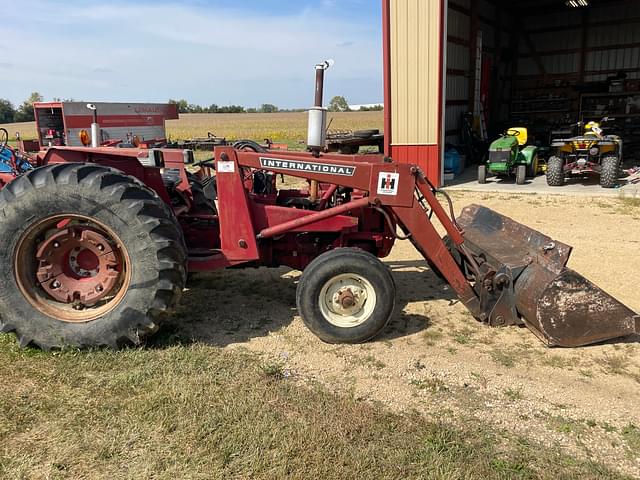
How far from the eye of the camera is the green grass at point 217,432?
8.45 ft

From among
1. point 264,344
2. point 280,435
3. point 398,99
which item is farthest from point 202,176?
point 398,99

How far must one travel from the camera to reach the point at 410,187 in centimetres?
400

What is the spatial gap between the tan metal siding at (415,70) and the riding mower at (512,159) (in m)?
1.63

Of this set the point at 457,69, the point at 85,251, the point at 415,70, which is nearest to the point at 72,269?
the point at 85,251

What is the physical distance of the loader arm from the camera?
3600 millimetres

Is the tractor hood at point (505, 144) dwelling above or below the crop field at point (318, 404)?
above

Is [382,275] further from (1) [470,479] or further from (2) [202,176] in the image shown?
(2) [202,176]

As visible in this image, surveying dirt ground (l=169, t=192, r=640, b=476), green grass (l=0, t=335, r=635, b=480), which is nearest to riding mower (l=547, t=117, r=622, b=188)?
dirt ground (l=169, t=192, r=640, b=476)

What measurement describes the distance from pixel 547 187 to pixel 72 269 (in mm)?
10134

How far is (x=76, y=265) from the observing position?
12.6ft

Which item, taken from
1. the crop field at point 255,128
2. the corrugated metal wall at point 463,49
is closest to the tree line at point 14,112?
the crop field at point 255,128

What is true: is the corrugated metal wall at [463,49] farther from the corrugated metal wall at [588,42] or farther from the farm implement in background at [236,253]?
the farm implement in background at [236,253]

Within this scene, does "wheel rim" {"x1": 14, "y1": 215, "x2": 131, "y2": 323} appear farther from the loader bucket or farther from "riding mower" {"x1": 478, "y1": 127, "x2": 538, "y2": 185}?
"riding mower" {"x1": 478, "y1": 127, "x2": 538, "y2": 185}

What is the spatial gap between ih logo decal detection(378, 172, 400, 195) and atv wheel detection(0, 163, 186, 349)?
5.11 feet
